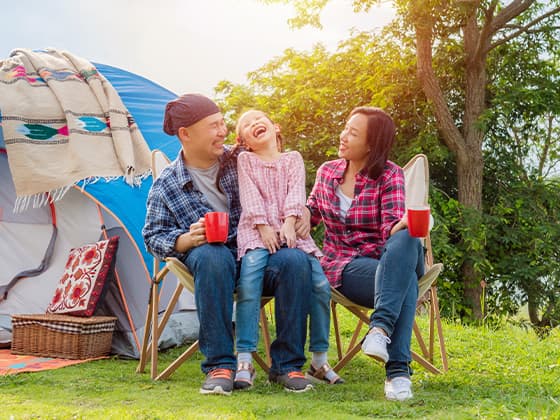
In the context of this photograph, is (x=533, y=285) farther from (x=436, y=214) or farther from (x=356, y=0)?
(x=356, y=0)

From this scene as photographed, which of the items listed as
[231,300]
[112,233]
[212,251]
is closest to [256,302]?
[231,300]

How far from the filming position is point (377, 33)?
746cm

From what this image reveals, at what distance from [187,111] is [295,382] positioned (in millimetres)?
1056

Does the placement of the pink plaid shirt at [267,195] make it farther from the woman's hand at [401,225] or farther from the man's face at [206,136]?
the woman's hand at [401,225]

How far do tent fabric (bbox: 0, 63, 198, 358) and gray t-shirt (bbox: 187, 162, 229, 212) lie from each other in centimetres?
92

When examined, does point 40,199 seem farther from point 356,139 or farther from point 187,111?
point 356,139

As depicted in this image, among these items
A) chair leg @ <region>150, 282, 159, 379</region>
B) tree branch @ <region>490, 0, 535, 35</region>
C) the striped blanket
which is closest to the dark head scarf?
chair leg @ <region>150, 282, 159, 379</region>

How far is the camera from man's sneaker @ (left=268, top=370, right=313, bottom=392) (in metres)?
2.24

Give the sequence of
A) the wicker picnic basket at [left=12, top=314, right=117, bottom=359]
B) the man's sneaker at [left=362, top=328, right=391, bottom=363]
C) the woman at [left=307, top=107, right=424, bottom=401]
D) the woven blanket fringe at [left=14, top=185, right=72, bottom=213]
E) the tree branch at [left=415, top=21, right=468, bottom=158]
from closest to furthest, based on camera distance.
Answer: the man's sneaker at [left=362, top=328, right=391, bottom=363], the woman at [left=307, top=107, right=424, bottom=401], the wicker picnic basket at [left=12, top=314, right=117, bottom=359], the woven blanket fringe at [left=14, top=185, right=72, bottom=213], the tree branch at [left=415, top=21, right=468, bottom=158]

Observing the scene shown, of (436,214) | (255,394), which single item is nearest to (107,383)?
(255,394)

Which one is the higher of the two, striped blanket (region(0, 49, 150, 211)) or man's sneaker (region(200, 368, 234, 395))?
striped blanket (region(0, 49, 150, 211))

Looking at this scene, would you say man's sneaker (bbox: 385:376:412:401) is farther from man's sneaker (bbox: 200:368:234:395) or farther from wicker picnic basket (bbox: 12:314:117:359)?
wicker picnic basket (bbox: 12:314:117:359)

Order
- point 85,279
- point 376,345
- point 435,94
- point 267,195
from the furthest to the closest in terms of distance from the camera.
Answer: point 435,94 < point 85,279 < point 267,195 < point 376,345

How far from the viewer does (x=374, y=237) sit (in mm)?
2506
